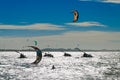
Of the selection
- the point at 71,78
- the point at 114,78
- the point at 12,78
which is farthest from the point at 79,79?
the point at 12,78

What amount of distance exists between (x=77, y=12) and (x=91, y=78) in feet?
106

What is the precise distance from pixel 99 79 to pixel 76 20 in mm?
32424

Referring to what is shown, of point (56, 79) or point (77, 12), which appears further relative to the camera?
point (56, 79)

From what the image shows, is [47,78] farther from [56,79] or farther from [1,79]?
[1,79]

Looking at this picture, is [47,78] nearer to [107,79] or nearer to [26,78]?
[26,78]

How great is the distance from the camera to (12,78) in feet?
244

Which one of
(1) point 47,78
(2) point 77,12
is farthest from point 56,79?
(2) point 77,12

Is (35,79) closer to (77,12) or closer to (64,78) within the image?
(64,78)

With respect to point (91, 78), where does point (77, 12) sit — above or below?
above

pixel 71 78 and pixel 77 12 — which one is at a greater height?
pixel 77 12

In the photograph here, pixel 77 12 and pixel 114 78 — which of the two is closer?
pixel 77 12

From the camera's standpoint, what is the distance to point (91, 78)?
75.4 m

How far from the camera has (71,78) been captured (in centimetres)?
7488

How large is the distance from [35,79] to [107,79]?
1418 cm
